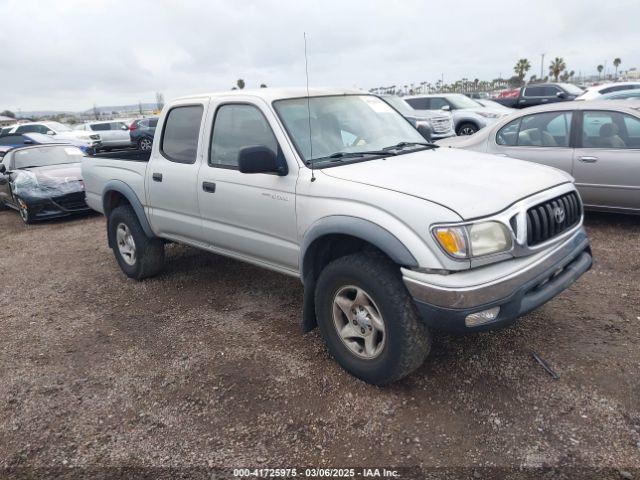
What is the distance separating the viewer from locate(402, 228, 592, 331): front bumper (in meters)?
2.70

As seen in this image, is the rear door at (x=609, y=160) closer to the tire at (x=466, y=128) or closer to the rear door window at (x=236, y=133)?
the rear door window at (x=236, y=133)

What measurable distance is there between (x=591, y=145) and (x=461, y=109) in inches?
379

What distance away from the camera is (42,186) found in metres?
9.20

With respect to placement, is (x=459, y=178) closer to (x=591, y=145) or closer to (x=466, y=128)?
(x=591, y=145)

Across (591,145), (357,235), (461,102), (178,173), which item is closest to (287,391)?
(357,235)

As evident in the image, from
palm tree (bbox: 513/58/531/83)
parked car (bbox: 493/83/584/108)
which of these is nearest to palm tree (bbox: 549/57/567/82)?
palm tree (bbox: 513/58/531/83)

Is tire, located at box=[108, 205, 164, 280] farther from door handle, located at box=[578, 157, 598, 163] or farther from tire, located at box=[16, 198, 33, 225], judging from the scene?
door handle, located at box=[578, 157, 598, 163]

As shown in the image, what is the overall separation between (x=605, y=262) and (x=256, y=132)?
365 centimetres

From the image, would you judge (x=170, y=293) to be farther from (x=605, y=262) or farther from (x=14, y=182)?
(x=14, y=182)

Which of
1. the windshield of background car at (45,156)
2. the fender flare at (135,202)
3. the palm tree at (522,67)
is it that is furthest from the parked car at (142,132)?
the palm tree at (522,67)

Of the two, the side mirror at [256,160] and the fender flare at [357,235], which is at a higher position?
the side mirror at [256,160]

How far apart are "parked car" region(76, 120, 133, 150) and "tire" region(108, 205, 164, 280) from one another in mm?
14580

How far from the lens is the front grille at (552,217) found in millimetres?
2982

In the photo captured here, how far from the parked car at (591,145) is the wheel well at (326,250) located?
Answer: 395cm
